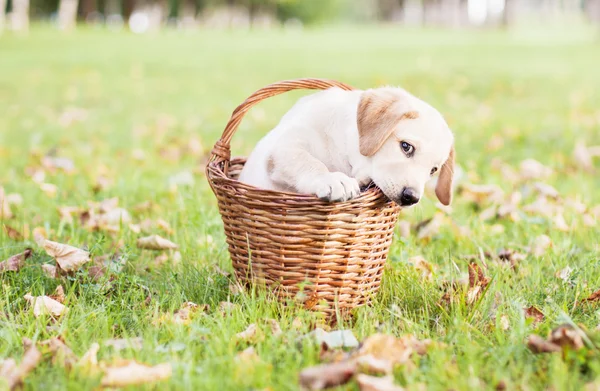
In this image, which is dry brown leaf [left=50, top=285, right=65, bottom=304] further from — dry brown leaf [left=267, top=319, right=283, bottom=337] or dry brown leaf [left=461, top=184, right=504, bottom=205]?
dry brown leaf [left=461, top=184, right=504, bottom=205]

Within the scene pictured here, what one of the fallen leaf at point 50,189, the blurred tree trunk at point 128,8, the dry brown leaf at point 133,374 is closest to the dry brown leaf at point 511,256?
the dry brown leaf at point 133,374

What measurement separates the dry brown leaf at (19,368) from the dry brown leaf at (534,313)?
1.66 meters

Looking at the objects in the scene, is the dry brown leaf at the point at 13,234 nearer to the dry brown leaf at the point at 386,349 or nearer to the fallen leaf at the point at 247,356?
the fallen leaf at the point at 247,356

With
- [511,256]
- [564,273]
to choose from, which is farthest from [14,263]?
[564,273]

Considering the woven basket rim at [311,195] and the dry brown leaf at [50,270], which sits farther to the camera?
the dry brown leaf at [50,270]

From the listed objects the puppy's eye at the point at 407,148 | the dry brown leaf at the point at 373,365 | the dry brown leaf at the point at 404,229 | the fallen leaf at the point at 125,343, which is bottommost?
the dry brown leaf at the point at 404,229

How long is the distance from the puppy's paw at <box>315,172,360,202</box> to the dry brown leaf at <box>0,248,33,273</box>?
4.57 ft

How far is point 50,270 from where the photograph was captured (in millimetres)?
2754

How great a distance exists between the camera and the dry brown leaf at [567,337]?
1964 millimetres

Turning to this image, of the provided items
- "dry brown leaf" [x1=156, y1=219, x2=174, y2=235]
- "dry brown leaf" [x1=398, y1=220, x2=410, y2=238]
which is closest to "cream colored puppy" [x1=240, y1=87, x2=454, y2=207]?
"dry brown leaf" [x1=398, y1=220, x2=410, y2=238]

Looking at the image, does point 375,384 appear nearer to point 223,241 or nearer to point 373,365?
point 373,365

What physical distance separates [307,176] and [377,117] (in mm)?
340

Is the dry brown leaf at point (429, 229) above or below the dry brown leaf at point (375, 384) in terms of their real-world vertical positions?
below

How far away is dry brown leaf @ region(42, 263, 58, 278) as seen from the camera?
274 centimetres
